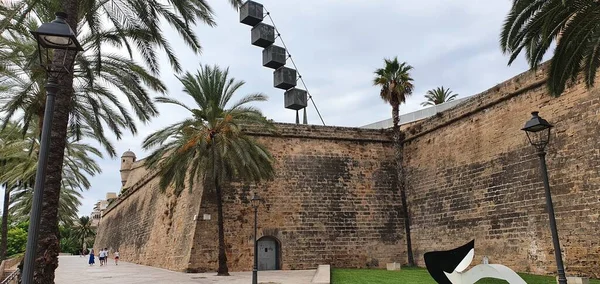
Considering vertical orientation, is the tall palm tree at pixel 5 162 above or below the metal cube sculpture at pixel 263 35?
below

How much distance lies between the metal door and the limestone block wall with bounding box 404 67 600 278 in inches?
232

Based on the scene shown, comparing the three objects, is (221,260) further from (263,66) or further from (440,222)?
(263,66)

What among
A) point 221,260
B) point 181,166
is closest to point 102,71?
point 181,166

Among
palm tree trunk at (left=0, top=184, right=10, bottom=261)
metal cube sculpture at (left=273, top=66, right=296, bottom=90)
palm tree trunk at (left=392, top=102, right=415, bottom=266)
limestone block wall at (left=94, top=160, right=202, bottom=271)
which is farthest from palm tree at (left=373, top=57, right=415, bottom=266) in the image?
palm tree trunk at (left=0, top=184, right=10, bottom=261)

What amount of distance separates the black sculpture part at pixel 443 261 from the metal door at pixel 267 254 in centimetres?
1019

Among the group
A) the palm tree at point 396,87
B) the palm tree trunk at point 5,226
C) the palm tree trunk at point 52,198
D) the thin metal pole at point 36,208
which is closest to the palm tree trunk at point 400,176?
the palm tree at point 396,87

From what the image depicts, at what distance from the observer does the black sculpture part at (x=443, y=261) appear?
8.59 metres

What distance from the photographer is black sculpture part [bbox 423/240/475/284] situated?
8586 mm

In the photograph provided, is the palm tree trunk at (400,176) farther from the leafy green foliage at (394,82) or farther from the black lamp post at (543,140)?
the black lamp post at (543,140)

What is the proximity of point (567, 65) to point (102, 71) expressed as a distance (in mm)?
10888

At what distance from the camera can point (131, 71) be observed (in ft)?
39.2

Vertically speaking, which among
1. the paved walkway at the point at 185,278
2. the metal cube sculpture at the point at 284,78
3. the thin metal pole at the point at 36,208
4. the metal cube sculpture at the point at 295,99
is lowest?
the paved walkway at the point at 185,278

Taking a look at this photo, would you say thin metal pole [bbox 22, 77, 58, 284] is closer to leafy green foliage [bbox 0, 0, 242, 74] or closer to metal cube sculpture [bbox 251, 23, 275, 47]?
leafy green foliage [bbox 0, 0, 242, 74]

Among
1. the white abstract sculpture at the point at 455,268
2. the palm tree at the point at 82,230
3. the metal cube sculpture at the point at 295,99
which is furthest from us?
the palm tree at the point at 82,230
